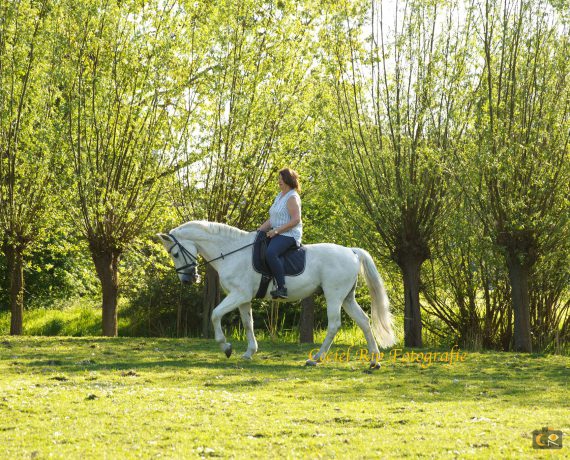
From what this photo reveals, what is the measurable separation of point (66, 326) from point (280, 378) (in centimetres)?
2060

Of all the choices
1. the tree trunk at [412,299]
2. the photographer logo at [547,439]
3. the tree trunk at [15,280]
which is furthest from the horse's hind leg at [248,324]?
the tree trunk at [15,280]

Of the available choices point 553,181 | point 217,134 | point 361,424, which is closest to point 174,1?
point 217,134

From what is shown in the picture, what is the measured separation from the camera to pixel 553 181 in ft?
55.7

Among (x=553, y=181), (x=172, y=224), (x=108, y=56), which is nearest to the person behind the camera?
(x=553, y=181)

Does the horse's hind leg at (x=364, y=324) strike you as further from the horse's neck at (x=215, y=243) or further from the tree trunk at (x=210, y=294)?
the tree trunk at (x=210, y=294)

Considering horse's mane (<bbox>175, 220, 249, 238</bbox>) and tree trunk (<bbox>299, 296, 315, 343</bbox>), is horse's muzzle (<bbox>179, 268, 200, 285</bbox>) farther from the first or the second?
tree trunk (<bbox>299, 296, 315, 343</bbox>)

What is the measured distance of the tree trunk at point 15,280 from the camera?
2184 cm

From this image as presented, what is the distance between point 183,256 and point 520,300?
319 inches

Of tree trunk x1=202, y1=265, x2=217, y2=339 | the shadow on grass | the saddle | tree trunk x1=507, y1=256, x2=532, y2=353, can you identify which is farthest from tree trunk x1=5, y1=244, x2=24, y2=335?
tree trunk x1=507, y1=256, x2=532, y2=353

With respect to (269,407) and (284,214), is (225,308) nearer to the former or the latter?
(284,214)

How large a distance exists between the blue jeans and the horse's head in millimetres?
1269

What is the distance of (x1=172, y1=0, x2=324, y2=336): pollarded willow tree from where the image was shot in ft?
62.7

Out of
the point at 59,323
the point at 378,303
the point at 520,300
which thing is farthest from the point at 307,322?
the point at 59,323

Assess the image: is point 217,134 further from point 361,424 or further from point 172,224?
point 361,424
